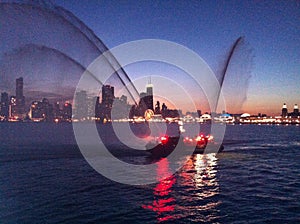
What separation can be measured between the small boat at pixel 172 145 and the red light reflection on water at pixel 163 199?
1995 centimetres

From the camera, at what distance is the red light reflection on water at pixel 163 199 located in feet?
61.3

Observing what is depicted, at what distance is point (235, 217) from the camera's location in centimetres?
1822

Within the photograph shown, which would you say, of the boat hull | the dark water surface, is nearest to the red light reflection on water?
the dark water surface

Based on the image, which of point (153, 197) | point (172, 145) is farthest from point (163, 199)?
point (172, 145)

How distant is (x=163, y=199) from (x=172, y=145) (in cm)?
3401

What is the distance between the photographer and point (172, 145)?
184 ft

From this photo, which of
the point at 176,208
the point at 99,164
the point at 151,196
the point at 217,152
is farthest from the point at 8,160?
the point at 217,152

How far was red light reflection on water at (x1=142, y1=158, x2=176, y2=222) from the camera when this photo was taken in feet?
61.3

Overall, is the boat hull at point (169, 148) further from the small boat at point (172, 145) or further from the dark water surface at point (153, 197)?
the dark water surface at point (153, 197)

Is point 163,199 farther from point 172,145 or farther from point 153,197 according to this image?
point 172,145

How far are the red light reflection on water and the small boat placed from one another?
65.4ft

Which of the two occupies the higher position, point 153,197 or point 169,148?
point 169,148

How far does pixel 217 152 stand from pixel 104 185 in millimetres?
36607

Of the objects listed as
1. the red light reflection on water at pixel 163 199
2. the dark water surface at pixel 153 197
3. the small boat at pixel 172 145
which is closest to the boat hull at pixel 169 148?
the small boat at pixel 172 145
